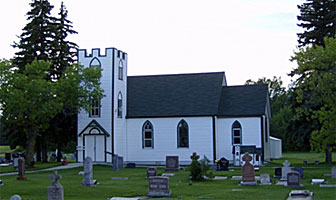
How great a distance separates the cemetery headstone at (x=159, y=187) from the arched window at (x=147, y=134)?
2359cm

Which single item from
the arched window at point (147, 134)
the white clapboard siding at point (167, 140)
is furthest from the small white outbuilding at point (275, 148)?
the arched window at point (147, 134)

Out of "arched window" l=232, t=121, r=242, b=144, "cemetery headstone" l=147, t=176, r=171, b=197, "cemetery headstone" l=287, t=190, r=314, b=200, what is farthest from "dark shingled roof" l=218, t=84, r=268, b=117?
"cemetery headstone" l=287, t=190, r=314, b=200

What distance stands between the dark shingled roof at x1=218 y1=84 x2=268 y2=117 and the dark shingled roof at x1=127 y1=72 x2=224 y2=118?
3.54 ft

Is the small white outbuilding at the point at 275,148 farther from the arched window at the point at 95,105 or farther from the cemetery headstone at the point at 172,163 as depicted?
the cemetery headstone at the point at 172,163

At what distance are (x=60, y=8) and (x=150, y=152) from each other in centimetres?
1631

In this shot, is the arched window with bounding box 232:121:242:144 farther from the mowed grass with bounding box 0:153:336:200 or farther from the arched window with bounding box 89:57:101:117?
the mowed grass with bounding box 0:153:336:200

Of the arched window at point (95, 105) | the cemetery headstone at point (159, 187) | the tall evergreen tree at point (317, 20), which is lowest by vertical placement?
the cemetery headstone at point (159, 187)

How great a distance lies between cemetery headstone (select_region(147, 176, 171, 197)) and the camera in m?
20.5

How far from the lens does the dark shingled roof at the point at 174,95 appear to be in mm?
43875

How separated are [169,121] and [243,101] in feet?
22.0

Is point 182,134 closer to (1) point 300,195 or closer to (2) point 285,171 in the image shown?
(2) point 285,171

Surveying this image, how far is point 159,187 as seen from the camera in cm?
2058

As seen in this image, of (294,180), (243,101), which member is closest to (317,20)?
(243,101)

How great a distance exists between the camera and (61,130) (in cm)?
4528
